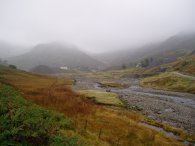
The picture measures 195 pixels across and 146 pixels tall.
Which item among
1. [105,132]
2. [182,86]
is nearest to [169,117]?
[105,132]

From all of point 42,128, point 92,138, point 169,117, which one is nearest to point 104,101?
point 169,117

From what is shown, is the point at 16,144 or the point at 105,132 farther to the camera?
the point at 105,132

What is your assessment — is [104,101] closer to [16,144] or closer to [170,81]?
[16,144]

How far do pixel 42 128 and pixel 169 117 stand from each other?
44.1m

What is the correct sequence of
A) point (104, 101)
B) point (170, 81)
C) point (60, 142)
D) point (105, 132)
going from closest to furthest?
point (60, 142) → point (105, 132) → point (104, 101) → point (170, 81)

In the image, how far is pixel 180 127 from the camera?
1834 inches

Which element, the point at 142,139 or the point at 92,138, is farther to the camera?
the point at 142,139

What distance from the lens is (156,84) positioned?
512 feet

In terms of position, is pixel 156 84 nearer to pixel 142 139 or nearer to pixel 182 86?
pixel 182 86

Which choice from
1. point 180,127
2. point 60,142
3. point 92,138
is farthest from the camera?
point 180,127

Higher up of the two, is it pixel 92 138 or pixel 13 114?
pixel 13 114

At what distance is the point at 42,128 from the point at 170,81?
141m

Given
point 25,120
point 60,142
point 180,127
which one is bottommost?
point 180,127

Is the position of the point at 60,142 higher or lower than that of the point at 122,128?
higher
